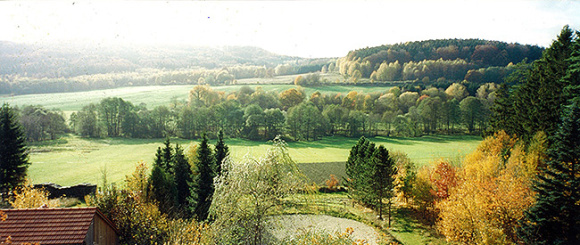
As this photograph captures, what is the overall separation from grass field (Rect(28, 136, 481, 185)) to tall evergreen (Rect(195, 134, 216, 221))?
14832 millimetres

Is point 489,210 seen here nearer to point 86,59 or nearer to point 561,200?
point 561,200

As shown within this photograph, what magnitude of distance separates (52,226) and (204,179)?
1420cm

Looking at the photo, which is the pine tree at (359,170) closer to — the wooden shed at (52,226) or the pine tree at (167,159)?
the pine tree at (167,159)

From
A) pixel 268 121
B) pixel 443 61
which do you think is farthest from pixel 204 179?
pixel 443 61

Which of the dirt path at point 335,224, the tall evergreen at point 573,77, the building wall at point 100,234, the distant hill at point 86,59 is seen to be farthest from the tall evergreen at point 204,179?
the distant hill at point 86,59

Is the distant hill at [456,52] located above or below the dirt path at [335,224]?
above

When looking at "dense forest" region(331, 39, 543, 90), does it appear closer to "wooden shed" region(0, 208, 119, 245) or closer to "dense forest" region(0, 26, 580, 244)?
"dense forest" region(0, 26, 580, 244)

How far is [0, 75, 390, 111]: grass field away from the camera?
81025 millimetres

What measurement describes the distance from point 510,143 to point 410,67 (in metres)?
95.1

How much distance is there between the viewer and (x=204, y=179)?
91.6 ft

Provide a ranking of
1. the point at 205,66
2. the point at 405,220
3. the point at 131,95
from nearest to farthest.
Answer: the point at 405,220
the point at 131,95
the point at 205,66

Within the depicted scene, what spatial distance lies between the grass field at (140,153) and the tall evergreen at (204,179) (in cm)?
1483

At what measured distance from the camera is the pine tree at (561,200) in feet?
60.7

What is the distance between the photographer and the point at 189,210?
2808 centimetres
